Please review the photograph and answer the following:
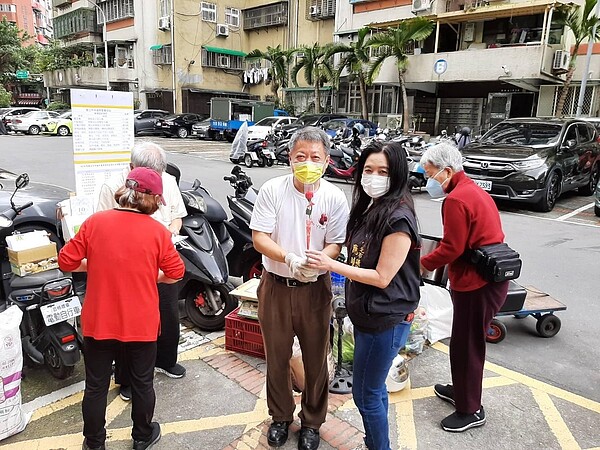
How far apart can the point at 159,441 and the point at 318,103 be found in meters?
22.7

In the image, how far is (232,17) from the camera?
32375 mm

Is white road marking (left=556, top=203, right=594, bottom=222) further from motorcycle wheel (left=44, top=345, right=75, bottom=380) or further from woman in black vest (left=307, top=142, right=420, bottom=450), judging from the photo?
motorcycle wheel (left=44, top=345, right=75, bottom=380)

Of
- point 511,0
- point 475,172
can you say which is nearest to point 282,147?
point 475,172

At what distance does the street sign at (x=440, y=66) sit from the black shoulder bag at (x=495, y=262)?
1780cm

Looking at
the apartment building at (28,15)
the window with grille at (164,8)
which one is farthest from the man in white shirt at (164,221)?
the apartment building at (28,15)

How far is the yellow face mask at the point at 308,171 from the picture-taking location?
2.29 meters

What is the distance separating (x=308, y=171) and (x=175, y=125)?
24.4 m

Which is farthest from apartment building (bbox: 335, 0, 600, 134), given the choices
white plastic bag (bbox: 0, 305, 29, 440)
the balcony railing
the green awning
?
the balcony railing

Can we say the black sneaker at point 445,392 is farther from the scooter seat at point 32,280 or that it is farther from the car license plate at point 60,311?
the scooter seat at point 32,280

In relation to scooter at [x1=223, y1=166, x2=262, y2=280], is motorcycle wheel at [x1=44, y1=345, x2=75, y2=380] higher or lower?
lower

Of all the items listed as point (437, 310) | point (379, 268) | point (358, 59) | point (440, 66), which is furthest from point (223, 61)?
point (379, 268)

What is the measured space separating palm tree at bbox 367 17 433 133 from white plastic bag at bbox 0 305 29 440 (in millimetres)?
17460

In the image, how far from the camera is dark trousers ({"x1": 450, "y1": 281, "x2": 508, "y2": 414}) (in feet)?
8.47

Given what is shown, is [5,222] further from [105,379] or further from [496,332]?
[496,332]
